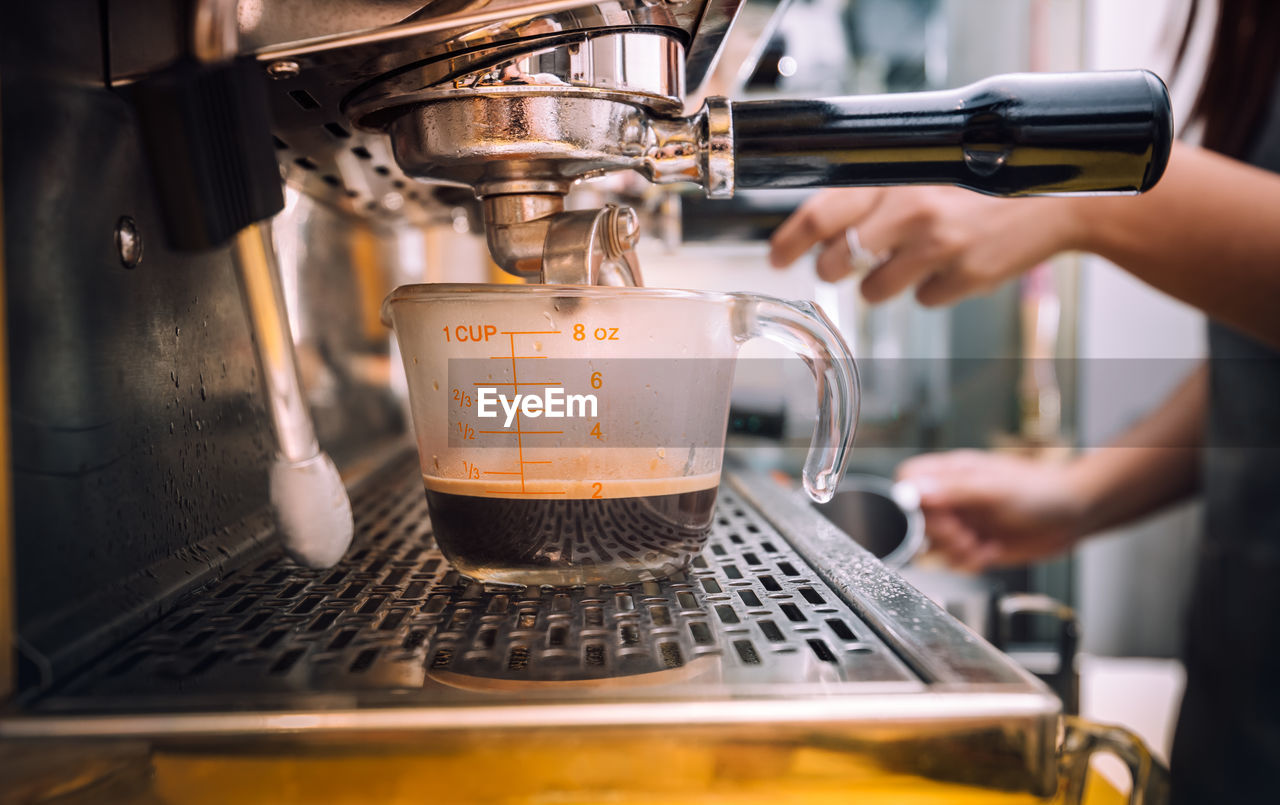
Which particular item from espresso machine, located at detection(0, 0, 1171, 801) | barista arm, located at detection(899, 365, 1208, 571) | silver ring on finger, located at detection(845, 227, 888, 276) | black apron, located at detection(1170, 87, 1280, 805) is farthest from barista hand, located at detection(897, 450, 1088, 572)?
espresso machine, located at detection(0, 0, 1171, 801)

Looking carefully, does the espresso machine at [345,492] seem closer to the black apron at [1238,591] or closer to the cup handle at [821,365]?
the cup handle at [821,365]

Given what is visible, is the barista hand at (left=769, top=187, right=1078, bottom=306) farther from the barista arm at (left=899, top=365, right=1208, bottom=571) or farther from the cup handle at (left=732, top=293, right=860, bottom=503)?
the barista arm at (left=899, top=365, right=1208, bottom=571)

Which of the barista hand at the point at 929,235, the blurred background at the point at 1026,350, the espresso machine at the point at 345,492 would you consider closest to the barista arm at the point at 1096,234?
the barista hand at the point at 929,235

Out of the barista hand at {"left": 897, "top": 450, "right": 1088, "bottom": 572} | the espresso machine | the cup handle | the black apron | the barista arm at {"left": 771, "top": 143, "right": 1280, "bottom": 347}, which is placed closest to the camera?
the espresso machine

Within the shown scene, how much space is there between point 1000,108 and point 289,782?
0.98ft

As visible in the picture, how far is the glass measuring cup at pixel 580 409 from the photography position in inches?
12.2

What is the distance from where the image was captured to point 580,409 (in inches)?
12.4

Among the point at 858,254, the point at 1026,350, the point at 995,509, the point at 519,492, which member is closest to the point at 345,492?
the point at 519,492

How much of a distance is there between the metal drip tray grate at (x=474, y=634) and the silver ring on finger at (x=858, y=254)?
244 mm

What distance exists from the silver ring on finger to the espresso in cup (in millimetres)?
262

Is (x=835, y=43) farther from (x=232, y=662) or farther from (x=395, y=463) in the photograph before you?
(x=232, y=662)

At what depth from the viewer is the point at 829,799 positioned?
0.73 ft

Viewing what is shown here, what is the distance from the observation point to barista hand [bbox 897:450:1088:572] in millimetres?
875

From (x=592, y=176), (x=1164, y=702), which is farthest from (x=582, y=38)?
(x=1164, y=702)
